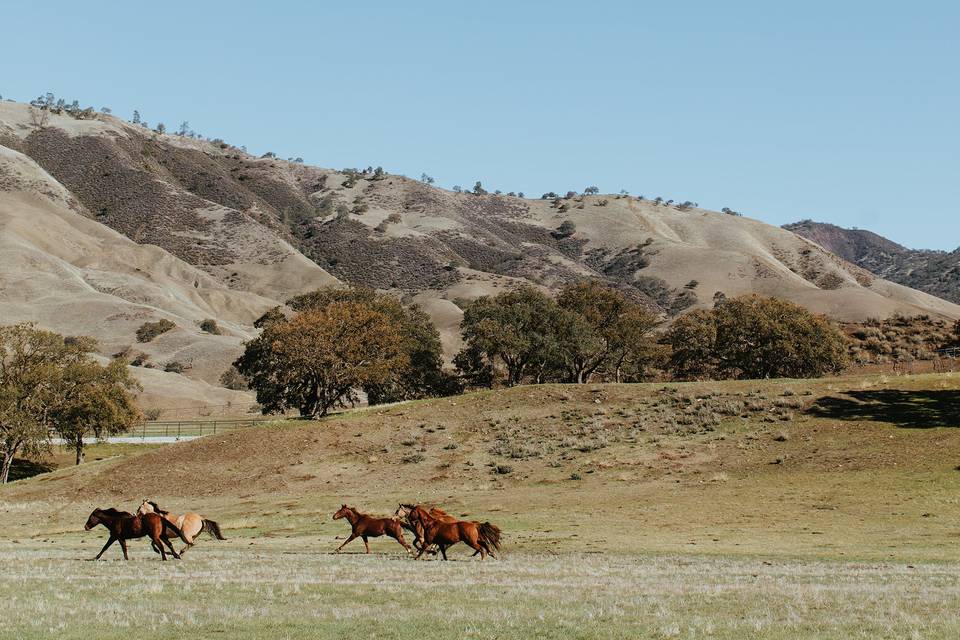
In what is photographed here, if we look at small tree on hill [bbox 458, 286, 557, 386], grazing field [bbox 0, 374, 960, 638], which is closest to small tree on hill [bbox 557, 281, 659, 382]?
small tree on hill [bbox 458, 286, 557, 386]

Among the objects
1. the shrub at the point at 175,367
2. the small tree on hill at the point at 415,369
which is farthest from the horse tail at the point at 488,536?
the shrub at the point at 175,367

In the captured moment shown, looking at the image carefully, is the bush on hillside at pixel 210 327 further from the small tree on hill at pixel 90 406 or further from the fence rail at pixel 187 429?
the small tree on hill at pixel 90 406

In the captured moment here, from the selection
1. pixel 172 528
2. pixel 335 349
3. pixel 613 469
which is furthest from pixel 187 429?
pixel 172 528

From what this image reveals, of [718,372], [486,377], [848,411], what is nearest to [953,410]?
[848,411]

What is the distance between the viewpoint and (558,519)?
3906 cm

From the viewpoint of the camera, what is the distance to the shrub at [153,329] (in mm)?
153400

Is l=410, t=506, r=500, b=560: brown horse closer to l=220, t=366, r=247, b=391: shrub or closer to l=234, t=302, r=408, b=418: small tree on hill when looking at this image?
l=234, t=302, r=408, b=418: small tree on hill

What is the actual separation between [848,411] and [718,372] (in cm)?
3798

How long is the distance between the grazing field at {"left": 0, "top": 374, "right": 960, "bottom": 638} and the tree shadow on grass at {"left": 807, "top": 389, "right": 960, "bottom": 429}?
0.21 meters

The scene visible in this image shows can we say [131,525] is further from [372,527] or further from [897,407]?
[897,407]

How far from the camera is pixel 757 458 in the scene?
50531 millimetres

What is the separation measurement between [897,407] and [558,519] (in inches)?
1058

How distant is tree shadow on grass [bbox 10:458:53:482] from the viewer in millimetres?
71463

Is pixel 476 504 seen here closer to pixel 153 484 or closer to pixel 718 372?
pixel 153 484
